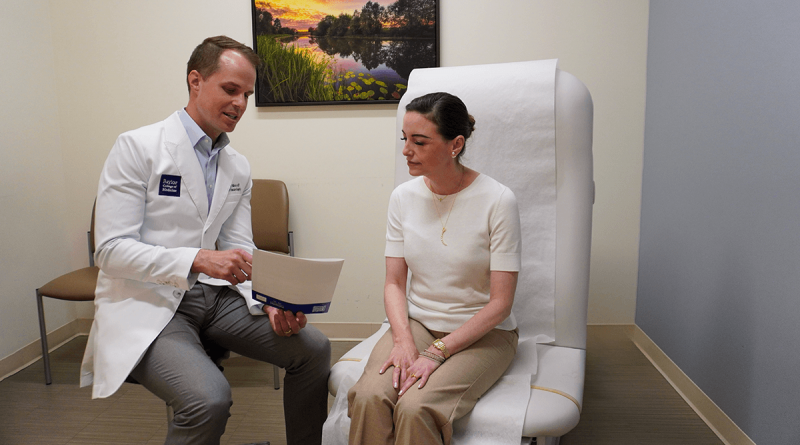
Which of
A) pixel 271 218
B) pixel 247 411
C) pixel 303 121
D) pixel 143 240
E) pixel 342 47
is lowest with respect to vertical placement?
pixel 247 411

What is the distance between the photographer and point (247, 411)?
228 centimetres

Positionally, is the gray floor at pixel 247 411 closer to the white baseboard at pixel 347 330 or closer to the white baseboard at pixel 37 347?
the white baseboard at pixel 37 347

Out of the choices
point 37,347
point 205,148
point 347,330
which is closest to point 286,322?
point 205,148

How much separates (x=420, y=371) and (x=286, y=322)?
0.44 meters

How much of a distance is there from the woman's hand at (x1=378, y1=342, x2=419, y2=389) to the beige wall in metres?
1.58

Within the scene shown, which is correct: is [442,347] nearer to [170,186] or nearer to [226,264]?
[226,264]

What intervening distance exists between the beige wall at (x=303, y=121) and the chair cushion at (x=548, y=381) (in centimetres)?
130

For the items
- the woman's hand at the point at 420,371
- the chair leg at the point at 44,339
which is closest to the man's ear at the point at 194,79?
the woman's hand at the point at 420,371

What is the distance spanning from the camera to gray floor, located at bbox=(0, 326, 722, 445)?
2.07m

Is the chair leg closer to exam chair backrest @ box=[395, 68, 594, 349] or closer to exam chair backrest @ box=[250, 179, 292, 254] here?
exam chair backrest @ box=[250, 179, 292, 254]

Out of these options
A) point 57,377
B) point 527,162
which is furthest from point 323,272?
point 57,377

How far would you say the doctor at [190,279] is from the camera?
1422mm

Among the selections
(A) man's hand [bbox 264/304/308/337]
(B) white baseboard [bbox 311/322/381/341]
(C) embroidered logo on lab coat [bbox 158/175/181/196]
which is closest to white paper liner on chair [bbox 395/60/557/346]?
(A) man's hand [bbox 264/304/308/337]

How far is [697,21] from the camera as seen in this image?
87.8 inches
